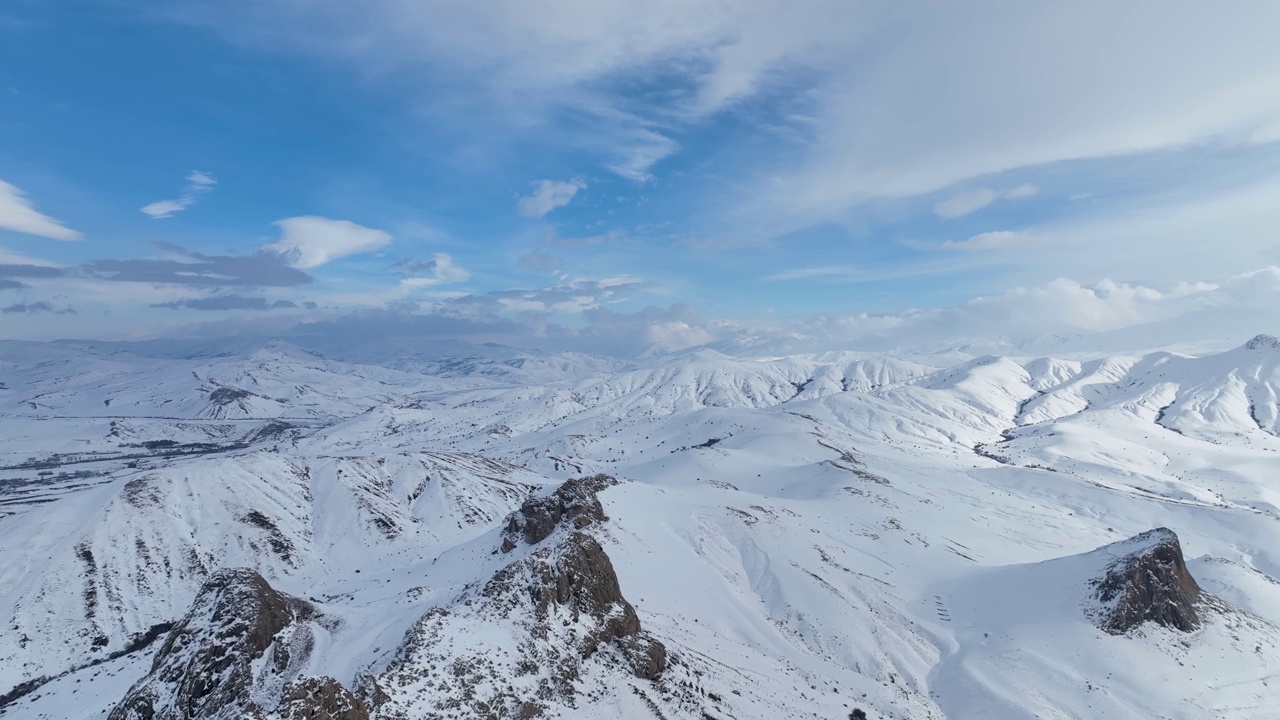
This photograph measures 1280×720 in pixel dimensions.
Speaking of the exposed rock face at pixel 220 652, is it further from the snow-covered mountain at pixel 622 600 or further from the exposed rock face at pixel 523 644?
the exposed rock face at pixel 523 644

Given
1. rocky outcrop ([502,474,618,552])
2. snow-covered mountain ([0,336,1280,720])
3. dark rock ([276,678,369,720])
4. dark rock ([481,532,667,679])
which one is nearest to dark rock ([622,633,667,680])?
dark rock ([481,532,667,679])

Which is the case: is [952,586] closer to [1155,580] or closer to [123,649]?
[1155,580]

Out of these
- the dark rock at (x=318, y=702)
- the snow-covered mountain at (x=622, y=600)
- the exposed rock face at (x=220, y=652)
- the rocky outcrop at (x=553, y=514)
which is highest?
the dark rock at (x=318, y=702)

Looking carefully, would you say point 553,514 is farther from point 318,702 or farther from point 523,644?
point 318,702

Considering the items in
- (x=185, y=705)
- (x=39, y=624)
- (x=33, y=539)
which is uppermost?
(x=185, y=705)

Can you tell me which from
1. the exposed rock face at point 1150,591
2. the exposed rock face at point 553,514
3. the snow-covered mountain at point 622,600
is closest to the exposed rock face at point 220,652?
the snow-covered mountain at point 622,600

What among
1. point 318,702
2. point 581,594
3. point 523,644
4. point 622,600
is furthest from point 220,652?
point 622,600

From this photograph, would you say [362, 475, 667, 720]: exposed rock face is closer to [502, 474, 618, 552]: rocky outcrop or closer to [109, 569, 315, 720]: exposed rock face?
[109, 569, 315, 720]: exposed rock face

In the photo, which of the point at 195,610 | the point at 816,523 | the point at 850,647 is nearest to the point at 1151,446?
the point at 816,523
